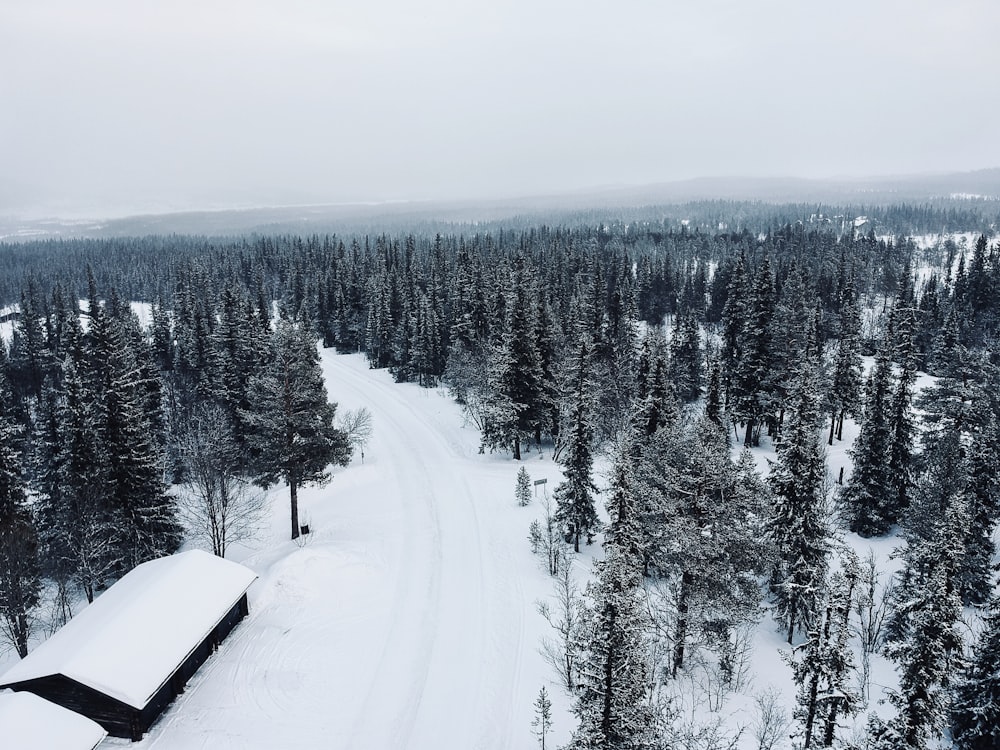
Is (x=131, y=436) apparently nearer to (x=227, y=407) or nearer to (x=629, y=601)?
(x=227, y=407)

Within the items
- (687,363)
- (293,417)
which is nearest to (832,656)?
(293,417)

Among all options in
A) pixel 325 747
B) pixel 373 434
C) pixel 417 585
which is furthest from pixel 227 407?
pixel 325 747

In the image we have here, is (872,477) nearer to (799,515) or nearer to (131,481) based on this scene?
(799,515)

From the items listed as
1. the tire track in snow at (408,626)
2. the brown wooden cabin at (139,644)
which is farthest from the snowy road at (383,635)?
the brown wooden cabin at (139,644)

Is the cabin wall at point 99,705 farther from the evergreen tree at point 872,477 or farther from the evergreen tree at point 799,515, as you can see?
the evergreen tree at point 872,477

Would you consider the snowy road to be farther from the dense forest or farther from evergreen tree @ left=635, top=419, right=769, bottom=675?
evergreen tree @ left=635, top=419, right=769, bottom=675

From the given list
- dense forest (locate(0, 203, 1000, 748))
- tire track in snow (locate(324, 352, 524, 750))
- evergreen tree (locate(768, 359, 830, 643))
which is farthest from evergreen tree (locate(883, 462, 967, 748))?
tire track in snow (locate(324, 352, 524, 750))

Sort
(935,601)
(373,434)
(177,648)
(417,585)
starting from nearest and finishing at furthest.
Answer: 1. (935,601)
2. (177,648)
3. (417,585)
4. (373,434)
